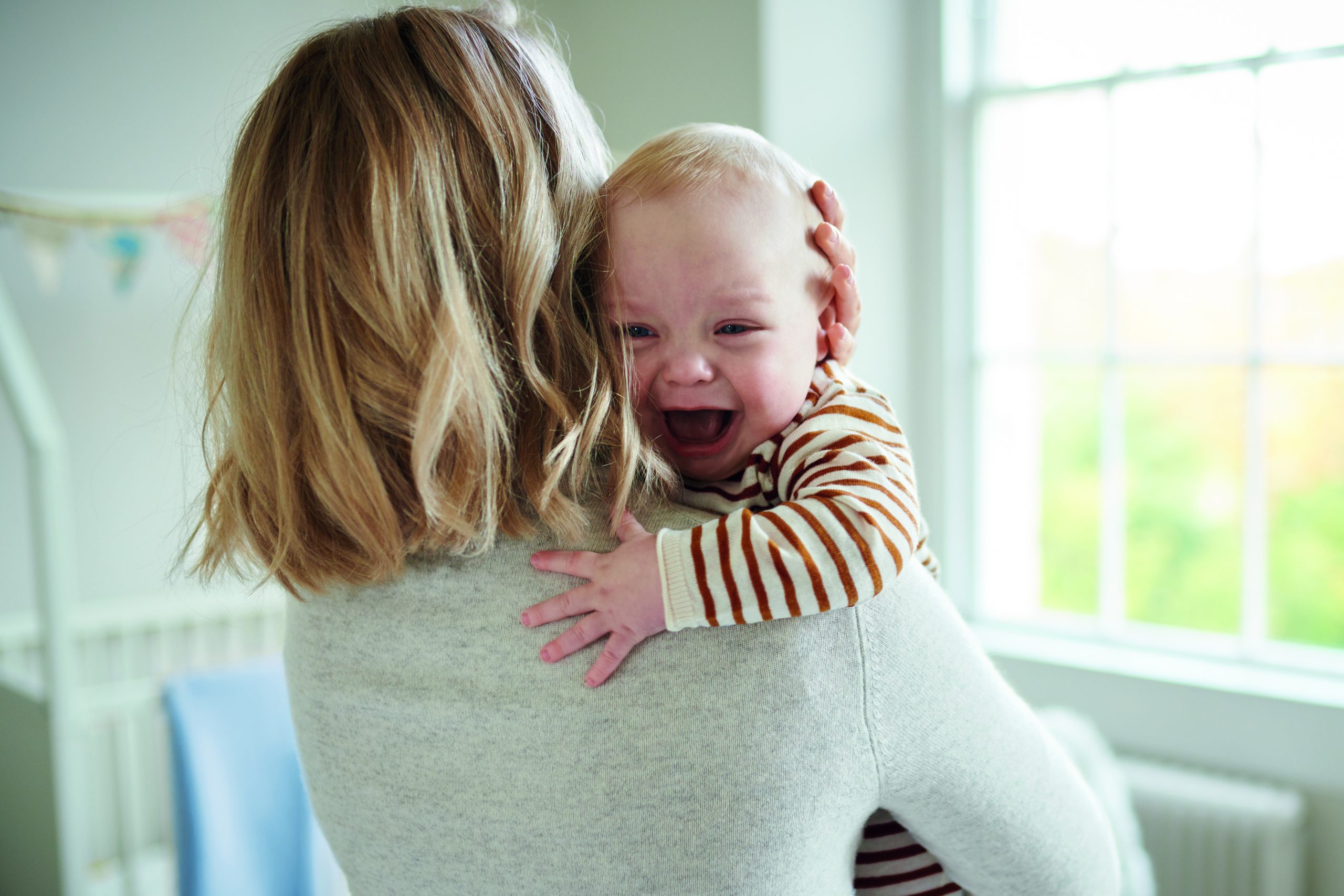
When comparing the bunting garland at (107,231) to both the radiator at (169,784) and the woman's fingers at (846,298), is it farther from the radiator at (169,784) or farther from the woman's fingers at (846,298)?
the woman's fingers at (846,298)

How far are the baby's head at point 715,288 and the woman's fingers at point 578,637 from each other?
33 cm

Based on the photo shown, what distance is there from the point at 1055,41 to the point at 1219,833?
1920 millimetres

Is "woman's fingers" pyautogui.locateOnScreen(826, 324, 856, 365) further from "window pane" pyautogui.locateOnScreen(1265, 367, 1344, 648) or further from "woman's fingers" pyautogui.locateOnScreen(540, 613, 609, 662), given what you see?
"window pane" pyautogui.locateOnScreen(1265, 367, 1344, 648)

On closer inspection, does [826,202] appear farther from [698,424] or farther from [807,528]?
[807,528]

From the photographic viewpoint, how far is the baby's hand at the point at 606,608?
0.55 m

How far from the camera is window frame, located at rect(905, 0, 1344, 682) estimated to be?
2098 millimetres

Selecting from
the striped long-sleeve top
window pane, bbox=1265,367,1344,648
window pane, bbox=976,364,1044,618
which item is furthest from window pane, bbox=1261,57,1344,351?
window pane, bbox=1265,367,1344,648

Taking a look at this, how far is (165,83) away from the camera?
270 cm

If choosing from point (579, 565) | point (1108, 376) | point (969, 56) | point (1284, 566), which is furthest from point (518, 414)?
point (1284, 566)

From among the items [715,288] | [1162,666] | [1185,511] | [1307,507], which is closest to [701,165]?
[715,288]

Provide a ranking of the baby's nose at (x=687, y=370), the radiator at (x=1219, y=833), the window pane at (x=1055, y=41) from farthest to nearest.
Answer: the window pane at (x=1055, y=41) < the radiator at (x=1219, y=833) < the baby's nose at (x=687, y=370)

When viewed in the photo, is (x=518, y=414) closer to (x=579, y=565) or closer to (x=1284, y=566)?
(x=579, y=565)

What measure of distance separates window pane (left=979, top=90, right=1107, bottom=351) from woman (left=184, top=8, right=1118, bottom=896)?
205 cm

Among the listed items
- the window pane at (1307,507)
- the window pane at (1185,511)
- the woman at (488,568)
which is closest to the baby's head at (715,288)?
the woman at (488,568)
